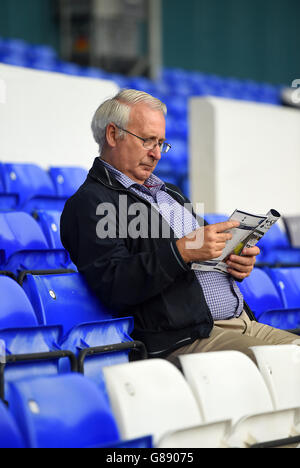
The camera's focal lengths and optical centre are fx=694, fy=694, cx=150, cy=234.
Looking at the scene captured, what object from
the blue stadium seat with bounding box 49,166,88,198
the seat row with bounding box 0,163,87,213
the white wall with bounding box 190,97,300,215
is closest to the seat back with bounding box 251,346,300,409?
the seat row with bounding box 0,163,87,213

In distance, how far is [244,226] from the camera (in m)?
1.66

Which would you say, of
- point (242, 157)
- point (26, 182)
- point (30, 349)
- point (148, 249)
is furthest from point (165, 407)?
point (242, 157)

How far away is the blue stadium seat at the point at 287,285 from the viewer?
245 centimetres

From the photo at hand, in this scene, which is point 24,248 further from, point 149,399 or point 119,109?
point 149,399

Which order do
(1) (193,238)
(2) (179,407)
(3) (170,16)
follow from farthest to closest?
1. (3) (170,16)
2. (1) (193,238)
3. (2) (179,407)

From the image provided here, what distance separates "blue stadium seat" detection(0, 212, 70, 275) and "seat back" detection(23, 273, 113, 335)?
0.37m

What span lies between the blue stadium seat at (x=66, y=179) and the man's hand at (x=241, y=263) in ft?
4.80

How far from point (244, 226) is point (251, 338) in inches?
11.3

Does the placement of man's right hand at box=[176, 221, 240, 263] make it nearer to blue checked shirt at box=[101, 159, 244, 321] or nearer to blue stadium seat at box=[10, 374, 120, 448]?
blue checked shirt at box=[101, 159, 244, 321]

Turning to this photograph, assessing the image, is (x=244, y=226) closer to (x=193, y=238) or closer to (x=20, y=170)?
(x=193, y=238)

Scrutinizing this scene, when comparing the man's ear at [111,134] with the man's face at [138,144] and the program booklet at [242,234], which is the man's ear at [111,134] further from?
the program booklet at [242,234]
